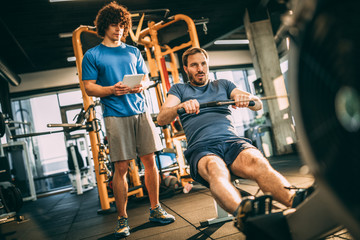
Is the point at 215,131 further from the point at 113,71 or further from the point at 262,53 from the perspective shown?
the point at 262,53

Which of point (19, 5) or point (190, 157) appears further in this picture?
point (19, 5)

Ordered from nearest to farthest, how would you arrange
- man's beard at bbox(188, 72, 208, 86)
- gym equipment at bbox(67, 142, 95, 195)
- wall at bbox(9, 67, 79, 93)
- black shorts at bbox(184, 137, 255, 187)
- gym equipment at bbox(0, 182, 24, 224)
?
black shorts at bbox(184, 137, 255, 187) < man's beard at bbox(188, 72, 208, 86) < gym equipment at bbox(0, 182, 24, 224) < gym equipment at bbox(67, 142, 95, 195) < wall at bbox(9, 67, 79, 93)

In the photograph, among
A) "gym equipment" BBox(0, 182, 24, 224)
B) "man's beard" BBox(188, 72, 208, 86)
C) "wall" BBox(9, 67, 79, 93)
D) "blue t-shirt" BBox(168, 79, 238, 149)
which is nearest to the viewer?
"blue t-shirt" BBox(168, 79, 238, 149)

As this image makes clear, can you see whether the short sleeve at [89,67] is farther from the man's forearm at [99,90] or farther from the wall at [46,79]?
the wall at [46,79]

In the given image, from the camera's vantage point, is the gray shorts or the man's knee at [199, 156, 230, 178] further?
the gray shorts

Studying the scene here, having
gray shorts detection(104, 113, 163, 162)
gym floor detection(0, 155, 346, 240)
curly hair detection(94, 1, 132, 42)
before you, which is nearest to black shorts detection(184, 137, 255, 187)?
gym floor detection(0, 155, 346, 240)

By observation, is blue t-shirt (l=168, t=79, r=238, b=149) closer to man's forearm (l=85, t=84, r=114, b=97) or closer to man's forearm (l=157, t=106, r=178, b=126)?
man's forearm (l=157, t=106, r=178, b=126)

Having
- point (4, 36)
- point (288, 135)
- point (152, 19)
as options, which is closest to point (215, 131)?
point (152, 19)

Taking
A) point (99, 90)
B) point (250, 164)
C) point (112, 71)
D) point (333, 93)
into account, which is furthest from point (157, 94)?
point (333, 93)

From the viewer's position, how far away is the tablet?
70.1 inches

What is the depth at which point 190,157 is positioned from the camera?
1.54 metres

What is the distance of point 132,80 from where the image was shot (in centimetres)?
182

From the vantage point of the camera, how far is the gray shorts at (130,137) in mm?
1916

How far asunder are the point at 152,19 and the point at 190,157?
9.96ft
